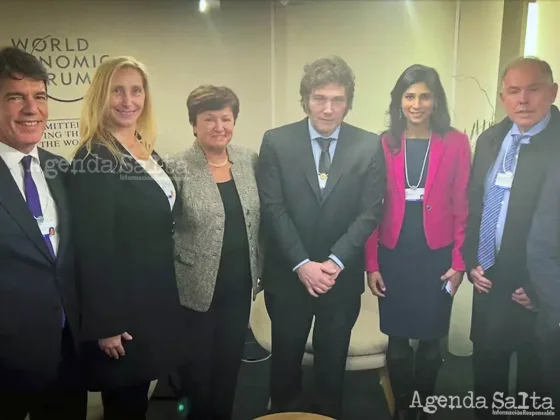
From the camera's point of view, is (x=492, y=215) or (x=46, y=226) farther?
(x=492, y=215)

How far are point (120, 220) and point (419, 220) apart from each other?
3.05ft

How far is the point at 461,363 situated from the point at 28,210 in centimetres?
148

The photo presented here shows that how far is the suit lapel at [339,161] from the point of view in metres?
1.70

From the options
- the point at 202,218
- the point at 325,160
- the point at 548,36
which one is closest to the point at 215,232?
the point at 202,218

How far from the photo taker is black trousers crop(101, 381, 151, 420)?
176cm

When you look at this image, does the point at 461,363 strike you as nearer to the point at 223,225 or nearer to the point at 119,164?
the point at 223,225

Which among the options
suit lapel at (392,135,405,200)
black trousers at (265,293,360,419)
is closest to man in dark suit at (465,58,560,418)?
suit lapel at (392,135,405,200)

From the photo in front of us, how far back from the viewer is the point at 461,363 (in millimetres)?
1854

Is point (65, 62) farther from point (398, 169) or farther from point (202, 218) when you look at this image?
point (398, 169)

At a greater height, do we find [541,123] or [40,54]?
[40,54]

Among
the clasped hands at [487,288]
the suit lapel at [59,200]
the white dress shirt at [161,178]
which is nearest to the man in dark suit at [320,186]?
the white dress shirt at [161,178]

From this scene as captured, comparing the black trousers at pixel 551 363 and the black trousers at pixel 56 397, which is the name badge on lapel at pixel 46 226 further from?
the black trousers at pixel 551 363

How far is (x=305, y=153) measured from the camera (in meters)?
1.71

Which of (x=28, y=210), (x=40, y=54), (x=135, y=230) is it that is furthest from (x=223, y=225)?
(x=40, y=54)
